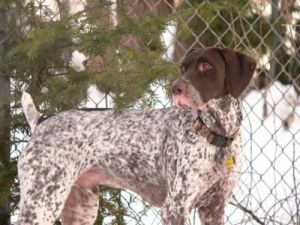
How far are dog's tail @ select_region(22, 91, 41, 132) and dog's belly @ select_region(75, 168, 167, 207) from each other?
37 centimetres

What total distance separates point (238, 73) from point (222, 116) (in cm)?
22

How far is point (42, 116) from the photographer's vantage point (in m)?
4.87

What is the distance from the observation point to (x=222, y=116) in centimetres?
439

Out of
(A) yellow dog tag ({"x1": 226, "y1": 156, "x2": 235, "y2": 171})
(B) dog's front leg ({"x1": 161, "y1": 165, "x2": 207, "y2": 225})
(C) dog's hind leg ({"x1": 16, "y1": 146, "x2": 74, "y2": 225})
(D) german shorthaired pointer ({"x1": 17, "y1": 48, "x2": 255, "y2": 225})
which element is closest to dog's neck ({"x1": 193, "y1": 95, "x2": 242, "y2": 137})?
(D) german shorthaired pointer ({"x1": 17, "y1": 48, "x2": 255, "y2": 225})

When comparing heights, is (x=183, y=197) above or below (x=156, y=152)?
below

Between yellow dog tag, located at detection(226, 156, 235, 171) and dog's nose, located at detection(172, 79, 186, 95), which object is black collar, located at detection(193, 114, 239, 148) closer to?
yellow dog tag, located at detection(226, 156, 235, 171)

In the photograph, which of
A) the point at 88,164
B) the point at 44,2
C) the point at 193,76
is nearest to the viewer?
the point at 193,76

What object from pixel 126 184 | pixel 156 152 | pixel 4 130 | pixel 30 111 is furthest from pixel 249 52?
pixel 4 130

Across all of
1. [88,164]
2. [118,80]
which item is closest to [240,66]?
[118,80]

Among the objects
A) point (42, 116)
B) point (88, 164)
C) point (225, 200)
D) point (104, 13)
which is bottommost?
point (225, 200)

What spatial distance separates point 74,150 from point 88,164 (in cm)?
11

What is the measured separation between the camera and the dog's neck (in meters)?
4.39

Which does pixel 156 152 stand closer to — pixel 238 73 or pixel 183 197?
pixel 183 197

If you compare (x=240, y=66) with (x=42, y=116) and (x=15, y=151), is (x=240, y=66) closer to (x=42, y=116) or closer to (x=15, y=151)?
(x=42, y=116)
